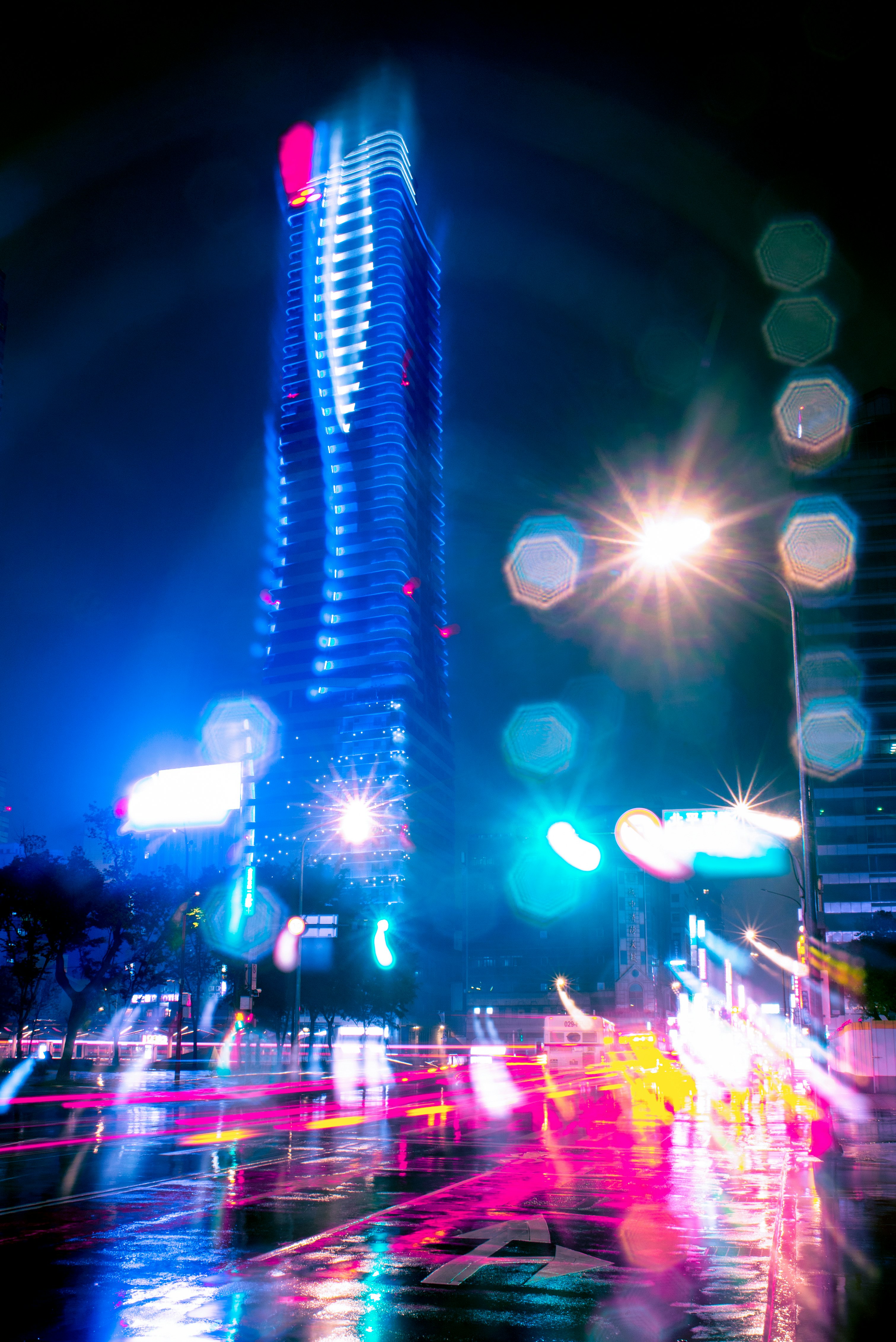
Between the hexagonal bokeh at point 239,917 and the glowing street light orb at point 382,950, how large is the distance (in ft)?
22.4

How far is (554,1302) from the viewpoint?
31.2ft

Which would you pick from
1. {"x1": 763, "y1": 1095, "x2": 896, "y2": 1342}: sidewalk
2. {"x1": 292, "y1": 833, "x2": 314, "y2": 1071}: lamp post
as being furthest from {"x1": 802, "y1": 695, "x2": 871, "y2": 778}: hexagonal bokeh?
{"x1": 763, "y1": 1095, "x2": 896, "y2": 1342}: sidewalk

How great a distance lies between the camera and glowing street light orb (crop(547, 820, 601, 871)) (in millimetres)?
52031

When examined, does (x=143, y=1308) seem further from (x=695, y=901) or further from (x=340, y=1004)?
(x=695, y=901)

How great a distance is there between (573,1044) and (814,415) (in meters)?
99.0

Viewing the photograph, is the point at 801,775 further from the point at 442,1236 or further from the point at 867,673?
the point at 867,673

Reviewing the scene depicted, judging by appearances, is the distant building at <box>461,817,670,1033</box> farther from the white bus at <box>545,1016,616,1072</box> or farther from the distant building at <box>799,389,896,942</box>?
the white bus at <box>545,1016,616,1072</box>

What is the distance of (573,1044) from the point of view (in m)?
63.0

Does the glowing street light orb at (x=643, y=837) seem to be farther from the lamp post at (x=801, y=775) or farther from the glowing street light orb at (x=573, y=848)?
the glowing street light orb at (x=573, y=848)

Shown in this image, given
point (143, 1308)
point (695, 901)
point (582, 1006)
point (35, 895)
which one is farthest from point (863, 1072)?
point (695, 901)

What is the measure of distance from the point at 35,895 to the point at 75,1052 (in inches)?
980

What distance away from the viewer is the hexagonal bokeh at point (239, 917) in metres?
68.2

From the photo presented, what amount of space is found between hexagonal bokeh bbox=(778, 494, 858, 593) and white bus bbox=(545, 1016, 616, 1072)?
72318 millimetres

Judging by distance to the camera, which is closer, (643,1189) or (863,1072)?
(643,1189)
